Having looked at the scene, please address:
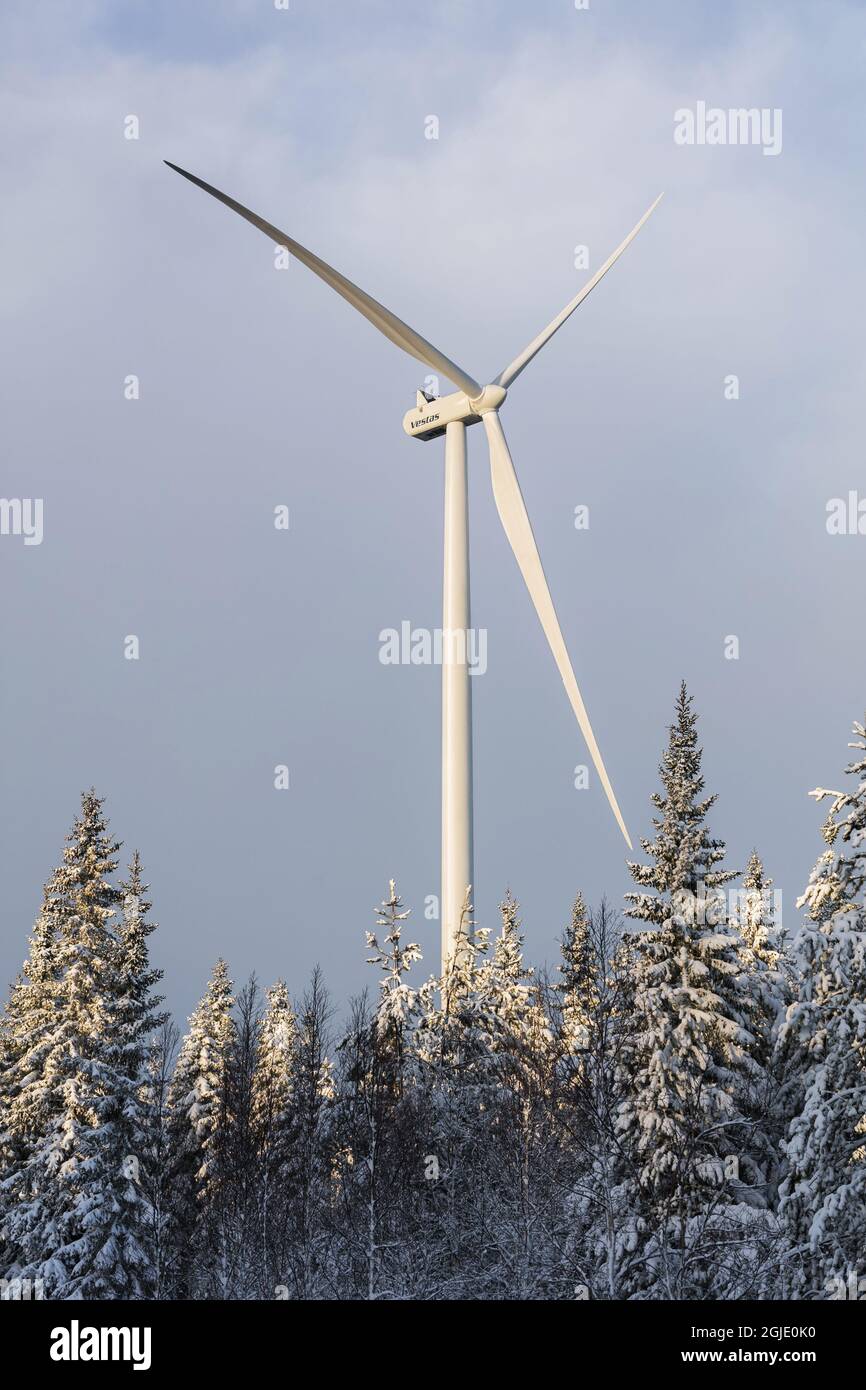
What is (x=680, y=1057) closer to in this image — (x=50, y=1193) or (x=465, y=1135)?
(x=465, y=1135)

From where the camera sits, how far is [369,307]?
195 ft

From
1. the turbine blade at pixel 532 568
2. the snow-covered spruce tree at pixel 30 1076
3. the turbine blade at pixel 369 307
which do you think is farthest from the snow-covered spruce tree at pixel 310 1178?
the turbine blade at pixel 369 307

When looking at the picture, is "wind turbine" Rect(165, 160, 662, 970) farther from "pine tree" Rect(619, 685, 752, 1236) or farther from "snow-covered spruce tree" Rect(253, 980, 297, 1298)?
"pine tree" Rect(619, 685, 752, 1236)

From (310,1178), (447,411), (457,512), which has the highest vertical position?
(447,411)

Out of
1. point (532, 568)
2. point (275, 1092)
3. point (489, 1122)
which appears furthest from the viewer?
point (532, 568)

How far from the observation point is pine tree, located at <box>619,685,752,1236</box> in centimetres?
3409

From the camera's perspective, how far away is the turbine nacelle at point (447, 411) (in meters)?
65.5

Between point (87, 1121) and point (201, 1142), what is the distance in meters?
13.7

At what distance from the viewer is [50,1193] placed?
3997 centimetres

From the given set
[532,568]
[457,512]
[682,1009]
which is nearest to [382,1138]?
[682,1009]

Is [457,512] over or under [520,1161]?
over

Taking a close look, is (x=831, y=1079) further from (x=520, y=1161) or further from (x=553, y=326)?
(x=553, y=326)

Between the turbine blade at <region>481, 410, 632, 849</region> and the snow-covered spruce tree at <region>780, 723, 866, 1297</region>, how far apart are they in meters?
17.8
